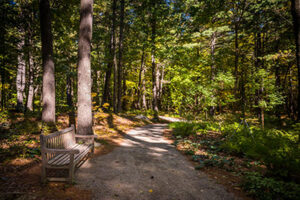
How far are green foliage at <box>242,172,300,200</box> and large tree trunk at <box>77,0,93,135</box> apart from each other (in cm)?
557

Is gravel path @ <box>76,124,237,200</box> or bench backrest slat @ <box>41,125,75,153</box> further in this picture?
bench backrest slat @ <box>41,125,75,153</box>

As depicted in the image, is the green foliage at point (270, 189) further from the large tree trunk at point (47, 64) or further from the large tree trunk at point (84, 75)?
the large tree trunk at point (47, 64)

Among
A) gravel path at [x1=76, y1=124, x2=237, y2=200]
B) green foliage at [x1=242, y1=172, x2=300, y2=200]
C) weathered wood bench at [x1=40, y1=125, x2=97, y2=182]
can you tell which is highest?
weathered wood bench at [x1=40, y1=125, x2=97, y2=182]

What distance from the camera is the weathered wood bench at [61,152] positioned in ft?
10.8

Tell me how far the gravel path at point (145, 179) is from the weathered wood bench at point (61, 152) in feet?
1.45

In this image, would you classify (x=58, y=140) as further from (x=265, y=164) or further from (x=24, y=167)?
(x=265, y=164)

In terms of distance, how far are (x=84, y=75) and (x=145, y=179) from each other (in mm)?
4665

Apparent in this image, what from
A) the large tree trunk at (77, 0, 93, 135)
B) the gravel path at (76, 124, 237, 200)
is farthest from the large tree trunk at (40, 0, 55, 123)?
the gravel path at (76, 124, 237, 200)

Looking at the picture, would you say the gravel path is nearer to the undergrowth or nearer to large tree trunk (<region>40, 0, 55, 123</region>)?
the undergrowth

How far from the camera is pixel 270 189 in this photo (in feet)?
9.93

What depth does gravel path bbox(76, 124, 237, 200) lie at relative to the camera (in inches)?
124

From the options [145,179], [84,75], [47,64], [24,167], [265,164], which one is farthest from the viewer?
[47,64]

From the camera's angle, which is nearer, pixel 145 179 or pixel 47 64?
pixel 145 179

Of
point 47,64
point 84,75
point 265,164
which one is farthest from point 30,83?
point 265,164
